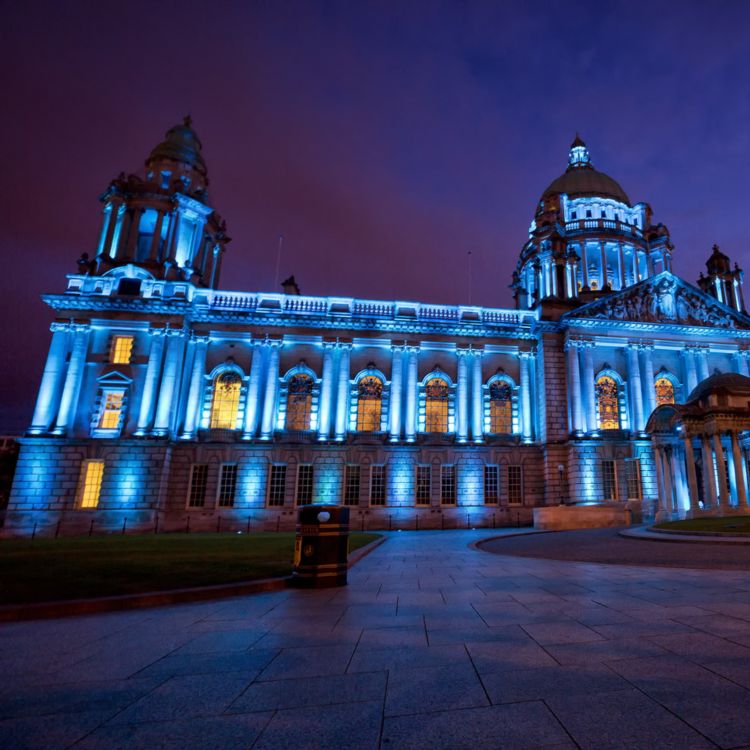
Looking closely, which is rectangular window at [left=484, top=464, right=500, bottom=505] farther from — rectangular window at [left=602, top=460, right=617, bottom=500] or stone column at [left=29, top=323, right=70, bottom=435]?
stone column at [left=29, top=323, right=70, bottom=435]

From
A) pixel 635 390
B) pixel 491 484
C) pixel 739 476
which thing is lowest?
pixel 491 484

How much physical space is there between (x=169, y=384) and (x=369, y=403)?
14.8 metres

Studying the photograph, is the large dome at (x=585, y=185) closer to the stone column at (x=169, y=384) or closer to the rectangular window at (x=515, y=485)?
the rectangular window at (x=515, y=485)

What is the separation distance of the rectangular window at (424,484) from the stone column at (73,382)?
Result: 2496 cm

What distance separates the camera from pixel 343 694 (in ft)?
13.6

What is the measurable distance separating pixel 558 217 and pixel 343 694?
54825 mm

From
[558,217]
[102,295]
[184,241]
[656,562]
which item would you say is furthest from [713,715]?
[558,217]

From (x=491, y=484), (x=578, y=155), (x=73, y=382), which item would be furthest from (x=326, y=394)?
(x=578, y=155)

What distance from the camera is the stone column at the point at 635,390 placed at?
1423 inches

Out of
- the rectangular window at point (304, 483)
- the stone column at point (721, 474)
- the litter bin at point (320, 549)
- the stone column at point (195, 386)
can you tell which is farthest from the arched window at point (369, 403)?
the litter bin at point (320, 549)

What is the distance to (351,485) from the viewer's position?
34594 mm

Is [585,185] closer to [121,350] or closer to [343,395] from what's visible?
[343,395]

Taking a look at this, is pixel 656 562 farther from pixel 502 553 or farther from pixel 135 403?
pixel 135 403

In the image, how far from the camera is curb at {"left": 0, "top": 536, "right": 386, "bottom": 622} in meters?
7.23
